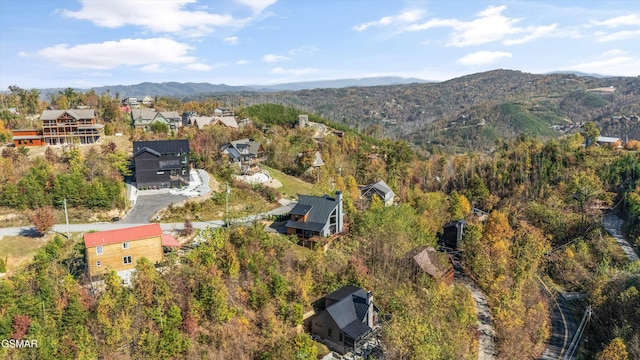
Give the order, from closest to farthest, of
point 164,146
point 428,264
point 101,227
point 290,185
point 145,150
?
point 101,227 < point 428,264 < point 145,150 < point 164,146 < point 290,185

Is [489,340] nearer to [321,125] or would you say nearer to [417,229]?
[417,229]

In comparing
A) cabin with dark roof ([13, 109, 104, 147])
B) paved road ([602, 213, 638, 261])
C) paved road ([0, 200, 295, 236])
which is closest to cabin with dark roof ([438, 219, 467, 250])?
paved road ([602, 213, 638, 261])

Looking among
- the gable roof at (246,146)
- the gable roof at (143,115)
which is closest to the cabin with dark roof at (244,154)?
the gable roof at (246,146)

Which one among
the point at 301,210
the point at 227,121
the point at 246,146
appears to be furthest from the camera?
the point at 227,121

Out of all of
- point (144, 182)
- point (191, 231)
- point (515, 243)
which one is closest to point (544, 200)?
point (515, 243)

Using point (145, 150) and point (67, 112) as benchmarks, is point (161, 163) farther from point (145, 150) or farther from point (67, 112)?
point (67, 112)

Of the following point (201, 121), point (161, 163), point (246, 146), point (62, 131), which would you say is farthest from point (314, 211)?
point (201, 121)

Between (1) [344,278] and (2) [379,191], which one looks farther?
(2) [379,191]
